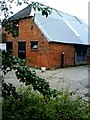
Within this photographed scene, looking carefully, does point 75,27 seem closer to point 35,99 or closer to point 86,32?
point 86,32

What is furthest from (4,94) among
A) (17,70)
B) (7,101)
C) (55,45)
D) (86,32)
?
(86,32)

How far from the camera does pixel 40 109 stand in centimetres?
553

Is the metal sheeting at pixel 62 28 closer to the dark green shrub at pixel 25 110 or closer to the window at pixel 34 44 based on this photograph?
the window at pixel 34 44

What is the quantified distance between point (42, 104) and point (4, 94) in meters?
1.42

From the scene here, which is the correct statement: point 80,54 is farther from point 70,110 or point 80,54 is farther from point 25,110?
point 25,110

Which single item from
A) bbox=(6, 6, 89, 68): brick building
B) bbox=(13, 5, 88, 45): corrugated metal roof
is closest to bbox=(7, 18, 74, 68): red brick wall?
bbox=(6, 6, 89, 68): brick building

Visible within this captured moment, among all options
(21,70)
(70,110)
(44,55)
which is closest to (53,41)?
(44,55)

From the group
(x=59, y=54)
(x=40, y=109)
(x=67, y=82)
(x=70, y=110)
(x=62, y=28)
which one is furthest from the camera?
(x=62, y=28)

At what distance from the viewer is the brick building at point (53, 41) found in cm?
2313

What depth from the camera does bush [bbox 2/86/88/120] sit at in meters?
5.27

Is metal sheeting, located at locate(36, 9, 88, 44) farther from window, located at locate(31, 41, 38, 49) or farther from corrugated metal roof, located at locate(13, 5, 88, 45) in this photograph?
window, located at locate(31, 41, 38, 49)

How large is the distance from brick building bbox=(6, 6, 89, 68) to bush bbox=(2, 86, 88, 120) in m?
15.4

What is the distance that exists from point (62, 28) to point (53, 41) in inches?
159

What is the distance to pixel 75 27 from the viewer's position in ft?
95.7
